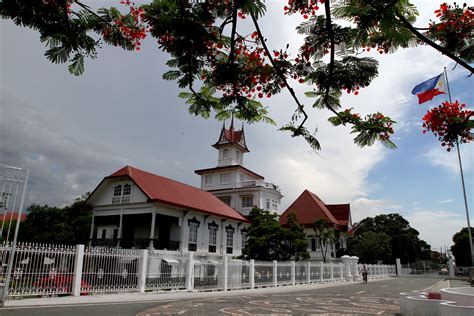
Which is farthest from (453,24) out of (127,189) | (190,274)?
(127,189)

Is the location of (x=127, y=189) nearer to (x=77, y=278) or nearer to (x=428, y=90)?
(x=77, y=278)

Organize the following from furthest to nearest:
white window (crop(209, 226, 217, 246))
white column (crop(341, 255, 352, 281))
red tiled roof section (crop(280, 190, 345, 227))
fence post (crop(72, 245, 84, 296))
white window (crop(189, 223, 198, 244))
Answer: red tiled roof section (crop(280, 190, 345, 227)), white column (crop(341, 255, 352, 281)), white window (crop(209, 226, 217, 246)), white window (crop(189, 223, 198, 244)), fence post (crop(72, 245, 84, 296))

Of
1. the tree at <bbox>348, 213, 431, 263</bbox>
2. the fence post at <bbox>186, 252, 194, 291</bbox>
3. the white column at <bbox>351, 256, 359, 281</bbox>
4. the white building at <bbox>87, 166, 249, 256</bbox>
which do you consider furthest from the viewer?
the tree at <bbox>348, 213, 431, 263</bbox>

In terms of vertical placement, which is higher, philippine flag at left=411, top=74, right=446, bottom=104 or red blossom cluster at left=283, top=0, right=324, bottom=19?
philippine flag at left=411, top=74, right=446, bottom=104

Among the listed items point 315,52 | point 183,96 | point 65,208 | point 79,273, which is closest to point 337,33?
point 315,52

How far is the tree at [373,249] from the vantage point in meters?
43.8

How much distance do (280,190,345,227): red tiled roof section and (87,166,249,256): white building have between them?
43.8 feet

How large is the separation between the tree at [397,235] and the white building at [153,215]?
25120mm

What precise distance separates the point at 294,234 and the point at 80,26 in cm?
2388

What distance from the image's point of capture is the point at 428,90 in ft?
24.2

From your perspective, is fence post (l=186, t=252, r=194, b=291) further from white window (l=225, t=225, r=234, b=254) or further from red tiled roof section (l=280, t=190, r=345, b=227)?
red tiled roof section (l=280, t=190, r=345, b=227)

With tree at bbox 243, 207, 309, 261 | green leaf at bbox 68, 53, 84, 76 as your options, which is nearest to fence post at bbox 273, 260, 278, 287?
tree at bbox 243, 207, 309, 261

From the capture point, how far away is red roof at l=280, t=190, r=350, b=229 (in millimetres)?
41531

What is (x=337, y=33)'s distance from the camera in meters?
3.21
